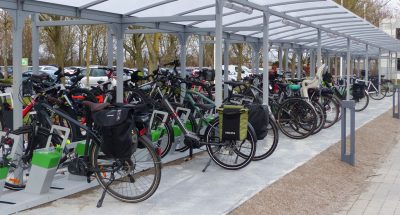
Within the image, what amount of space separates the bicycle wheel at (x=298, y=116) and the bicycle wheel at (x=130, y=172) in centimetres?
428

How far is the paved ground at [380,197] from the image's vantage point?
4992 mm

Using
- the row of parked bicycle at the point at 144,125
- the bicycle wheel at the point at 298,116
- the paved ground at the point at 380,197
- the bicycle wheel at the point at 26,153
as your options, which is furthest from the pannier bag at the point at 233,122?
the bicycle wheel at the point at 298,116

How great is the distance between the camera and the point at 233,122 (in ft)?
19.2

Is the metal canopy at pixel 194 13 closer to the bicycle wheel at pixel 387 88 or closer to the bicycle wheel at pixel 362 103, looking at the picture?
the bicycle wheel at pixel 362 103

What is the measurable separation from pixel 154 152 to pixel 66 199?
0.97m

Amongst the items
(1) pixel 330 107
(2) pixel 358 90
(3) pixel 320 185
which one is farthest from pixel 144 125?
(2) pixel 358 90

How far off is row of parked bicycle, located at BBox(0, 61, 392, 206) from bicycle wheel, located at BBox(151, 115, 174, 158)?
0.01 metres

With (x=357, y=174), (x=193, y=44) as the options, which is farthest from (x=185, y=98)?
(x=193, y=44)

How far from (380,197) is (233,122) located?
1.75m

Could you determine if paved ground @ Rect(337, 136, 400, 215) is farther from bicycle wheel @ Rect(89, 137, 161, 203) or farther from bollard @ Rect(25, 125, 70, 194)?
bollard @ Rect(25, 125, 70, 194)

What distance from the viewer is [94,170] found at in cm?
473

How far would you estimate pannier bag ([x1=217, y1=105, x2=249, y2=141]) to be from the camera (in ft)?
19.2

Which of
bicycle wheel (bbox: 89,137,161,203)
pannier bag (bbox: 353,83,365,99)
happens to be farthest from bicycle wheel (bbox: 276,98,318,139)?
pannier bag (bbox: 353,83,365,99)

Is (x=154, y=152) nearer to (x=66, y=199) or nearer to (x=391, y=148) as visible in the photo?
(x=66, y=199)
